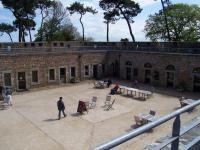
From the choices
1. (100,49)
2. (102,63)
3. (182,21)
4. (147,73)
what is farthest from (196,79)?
(182,21)

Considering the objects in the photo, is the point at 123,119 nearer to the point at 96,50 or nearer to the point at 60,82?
the point at 60,82

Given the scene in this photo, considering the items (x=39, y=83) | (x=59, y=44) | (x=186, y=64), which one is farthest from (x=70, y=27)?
(x=186, y=64)

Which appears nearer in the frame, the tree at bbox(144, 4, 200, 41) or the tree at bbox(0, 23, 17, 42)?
the tree at bbox(144, 4, 200, 41)

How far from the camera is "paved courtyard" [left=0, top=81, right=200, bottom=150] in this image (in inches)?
466

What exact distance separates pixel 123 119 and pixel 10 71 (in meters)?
12.8

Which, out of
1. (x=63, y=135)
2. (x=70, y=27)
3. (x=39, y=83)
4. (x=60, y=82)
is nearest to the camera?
(x=63, y=135)

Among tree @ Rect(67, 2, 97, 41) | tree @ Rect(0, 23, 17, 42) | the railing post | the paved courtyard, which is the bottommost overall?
the paved courtyard

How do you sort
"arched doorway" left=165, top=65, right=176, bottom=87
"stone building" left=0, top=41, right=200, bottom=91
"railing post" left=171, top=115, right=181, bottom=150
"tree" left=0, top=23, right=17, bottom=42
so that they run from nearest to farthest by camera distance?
"railing post" left=171, top=115, right=181, bottom=150, "stone building" left=0, top=41, right=200, bottom=91, "arched doorway" left=165, top=65, right=176, bottom=87, "tree" left=0, top=23, right=17, bottom=42

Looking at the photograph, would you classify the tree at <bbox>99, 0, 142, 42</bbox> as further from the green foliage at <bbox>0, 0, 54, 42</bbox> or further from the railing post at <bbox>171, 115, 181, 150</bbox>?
the railing post at <bbox>171, 115, 181, 150</bbox>

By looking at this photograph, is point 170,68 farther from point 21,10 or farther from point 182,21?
point 21,10

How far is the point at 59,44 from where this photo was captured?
1219 inches

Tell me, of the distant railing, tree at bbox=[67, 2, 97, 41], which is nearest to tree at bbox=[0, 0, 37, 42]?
tree at bbox=[67, 2, 97, 41]

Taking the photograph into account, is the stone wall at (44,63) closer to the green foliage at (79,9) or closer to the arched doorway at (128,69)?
the arched doorway at (128,69)

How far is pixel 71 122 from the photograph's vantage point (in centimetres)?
1473
